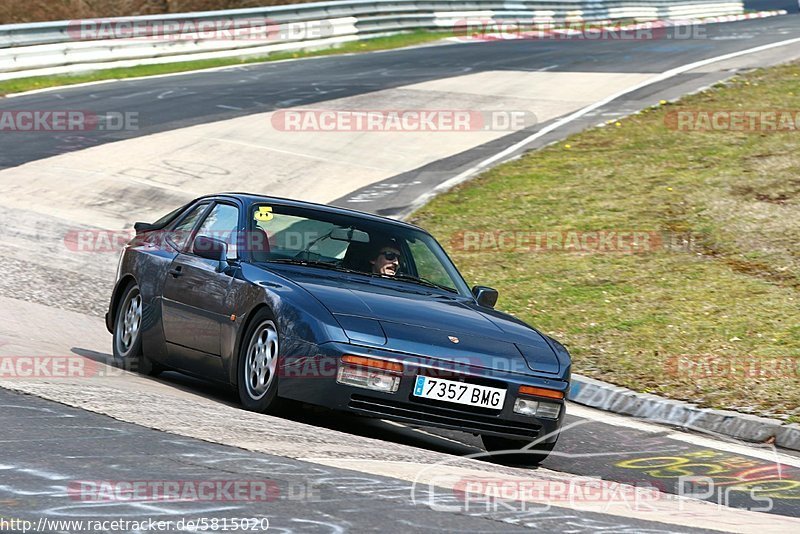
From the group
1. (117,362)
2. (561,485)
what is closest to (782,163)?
(117,362)

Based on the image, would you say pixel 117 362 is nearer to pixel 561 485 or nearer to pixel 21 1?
pixel 561 485

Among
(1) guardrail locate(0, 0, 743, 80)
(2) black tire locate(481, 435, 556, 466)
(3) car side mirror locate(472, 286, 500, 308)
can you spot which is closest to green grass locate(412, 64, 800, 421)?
(3) car side mirror locate(472, 286, 500, 308)

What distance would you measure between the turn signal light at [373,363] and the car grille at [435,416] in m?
0.17

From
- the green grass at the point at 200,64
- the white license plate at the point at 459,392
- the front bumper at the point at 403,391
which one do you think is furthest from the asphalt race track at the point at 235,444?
the green grass at the point at 200,64

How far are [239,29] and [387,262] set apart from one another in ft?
75.5

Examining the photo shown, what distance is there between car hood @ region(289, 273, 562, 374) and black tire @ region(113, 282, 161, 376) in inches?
71.1

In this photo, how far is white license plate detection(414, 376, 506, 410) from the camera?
696 centimetres

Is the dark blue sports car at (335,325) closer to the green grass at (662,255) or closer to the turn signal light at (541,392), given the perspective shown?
the turn signal light at (541,392)

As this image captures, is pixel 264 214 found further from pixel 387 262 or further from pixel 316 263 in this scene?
pixel 387 262

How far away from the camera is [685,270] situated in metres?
13.2

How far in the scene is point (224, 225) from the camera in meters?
8.62

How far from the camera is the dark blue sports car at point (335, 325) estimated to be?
22.7 feet

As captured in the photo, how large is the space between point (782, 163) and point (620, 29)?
2299cm

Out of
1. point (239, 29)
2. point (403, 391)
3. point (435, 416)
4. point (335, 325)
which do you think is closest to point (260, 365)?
point (335, 325)
